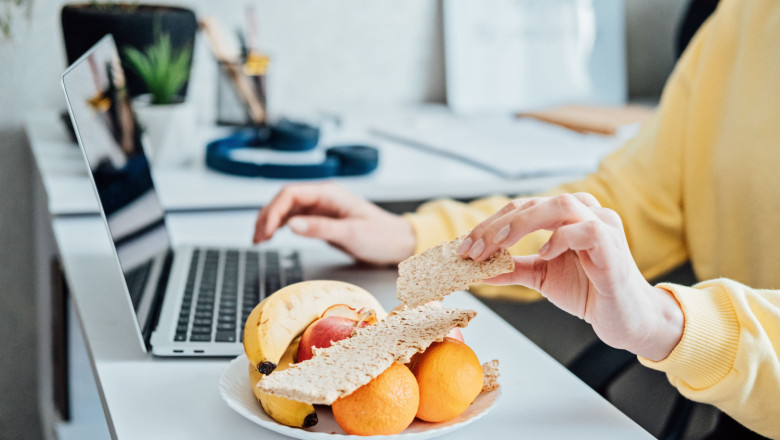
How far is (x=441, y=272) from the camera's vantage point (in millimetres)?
577

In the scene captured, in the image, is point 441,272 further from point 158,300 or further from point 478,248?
point 158,300

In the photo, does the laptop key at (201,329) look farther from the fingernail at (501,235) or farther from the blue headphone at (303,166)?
the blue headphone at (303,166)

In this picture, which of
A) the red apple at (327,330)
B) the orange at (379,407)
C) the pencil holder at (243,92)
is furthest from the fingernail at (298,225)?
the pencil holder at (243,92)

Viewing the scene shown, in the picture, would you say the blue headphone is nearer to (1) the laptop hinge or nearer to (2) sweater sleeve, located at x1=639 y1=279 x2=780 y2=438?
(1) the laptop hinge

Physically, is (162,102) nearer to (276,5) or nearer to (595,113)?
(276,5)

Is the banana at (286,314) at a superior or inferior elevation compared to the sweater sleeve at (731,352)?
superior

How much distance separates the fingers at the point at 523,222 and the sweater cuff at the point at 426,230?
37cm

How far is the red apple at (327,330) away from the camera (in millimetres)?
562

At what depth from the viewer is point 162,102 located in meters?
1.27

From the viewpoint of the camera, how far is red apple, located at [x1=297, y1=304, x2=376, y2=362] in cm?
56

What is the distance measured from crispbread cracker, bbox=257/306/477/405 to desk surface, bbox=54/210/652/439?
0.08 m

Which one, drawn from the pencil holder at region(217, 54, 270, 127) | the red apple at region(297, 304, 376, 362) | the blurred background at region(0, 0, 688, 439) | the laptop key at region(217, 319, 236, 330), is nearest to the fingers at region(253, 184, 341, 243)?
the laptop key at region(217, 319, 236, 330)

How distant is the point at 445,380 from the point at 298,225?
0.37 m

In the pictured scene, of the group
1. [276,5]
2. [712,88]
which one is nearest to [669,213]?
[712,88]
